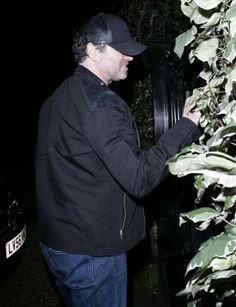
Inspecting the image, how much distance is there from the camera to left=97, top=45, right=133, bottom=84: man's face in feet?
6.86

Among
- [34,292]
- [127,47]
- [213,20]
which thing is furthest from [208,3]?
[34,292]

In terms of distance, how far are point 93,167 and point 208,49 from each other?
84 cm

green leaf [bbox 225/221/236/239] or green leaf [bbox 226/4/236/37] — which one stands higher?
green leaf [bbox 226/4/236/37]

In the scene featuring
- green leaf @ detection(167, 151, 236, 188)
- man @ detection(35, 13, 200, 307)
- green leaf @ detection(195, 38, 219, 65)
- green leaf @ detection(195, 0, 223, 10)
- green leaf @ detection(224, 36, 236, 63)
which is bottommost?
man @ detection(35, 13, 200, 307)

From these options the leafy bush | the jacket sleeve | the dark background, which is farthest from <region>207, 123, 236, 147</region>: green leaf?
the dark background

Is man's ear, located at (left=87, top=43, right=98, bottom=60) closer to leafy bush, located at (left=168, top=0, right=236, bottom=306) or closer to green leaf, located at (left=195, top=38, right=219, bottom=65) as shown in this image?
leafy bush, located at (left=168, top=0, right=236, bottom=306)

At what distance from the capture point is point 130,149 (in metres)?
1.83

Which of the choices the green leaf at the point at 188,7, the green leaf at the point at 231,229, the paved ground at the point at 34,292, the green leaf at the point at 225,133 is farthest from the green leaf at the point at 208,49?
the paved ground at the point at 34,292

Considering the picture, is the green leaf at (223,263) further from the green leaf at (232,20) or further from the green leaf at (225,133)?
the green leaf at (232,20)

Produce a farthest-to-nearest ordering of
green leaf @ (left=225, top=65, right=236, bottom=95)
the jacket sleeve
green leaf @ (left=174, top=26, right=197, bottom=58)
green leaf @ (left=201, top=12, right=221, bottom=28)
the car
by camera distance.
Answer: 1. the car
2. the jacket sleeve
3. green leaf @ (left=174, top=26, right=197, bottom=58)
4. green leaf @ (left=201, top=12, right=221, bottom=28)
5. green leaf @ (left=225, top=65, right=236, bottom=95)

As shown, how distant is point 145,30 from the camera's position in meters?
3.61

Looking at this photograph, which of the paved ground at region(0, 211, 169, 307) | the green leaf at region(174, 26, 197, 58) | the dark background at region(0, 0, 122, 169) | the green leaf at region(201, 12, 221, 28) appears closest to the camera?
the green leaf at region(201, 12, 221, 28)

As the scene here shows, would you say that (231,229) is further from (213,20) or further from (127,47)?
(127,47)

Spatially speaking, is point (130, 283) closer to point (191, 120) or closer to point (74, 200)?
point (74, 200)
